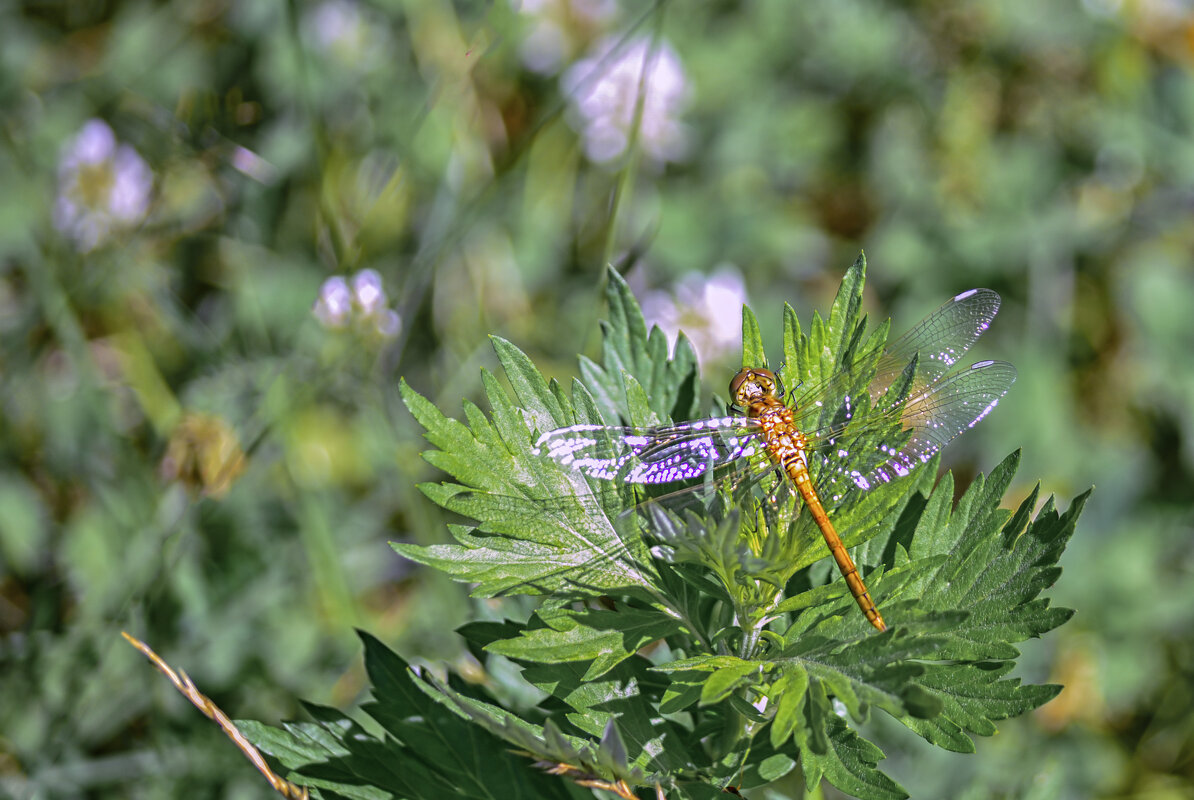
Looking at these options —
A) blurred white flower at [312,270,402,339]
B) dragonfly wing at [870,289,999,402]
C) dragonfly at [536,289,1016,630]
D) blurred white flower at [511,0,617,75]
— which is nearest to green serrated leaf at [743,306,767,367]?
dragonfly at [536,289,1016,630]

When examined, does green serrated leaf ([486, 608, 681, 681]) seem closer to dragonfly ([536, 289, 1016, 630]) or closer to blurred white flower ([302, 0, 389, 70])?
dragonfly ([536, 289, 1016, 630])

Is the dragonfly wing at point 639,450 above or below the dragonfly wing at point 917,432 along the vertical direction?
below

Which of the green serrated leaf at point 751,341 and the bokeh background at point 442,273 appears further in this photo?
the bokeh background at point 442,273

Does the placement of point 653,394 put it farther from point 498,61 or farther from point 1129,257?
point 1129,257

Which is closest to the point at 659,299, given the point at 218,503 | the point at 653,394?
the point at 218,503

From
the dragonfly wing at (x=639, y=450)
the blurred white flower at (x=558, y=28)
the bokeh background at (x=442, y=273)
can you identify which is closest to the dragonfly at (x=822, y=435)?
the dragonfly wing at (x=639, y=450)

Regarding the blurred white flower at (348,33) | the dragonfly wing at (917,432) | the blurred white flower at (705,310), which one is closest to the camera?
the dragonfly wing at (917,432)

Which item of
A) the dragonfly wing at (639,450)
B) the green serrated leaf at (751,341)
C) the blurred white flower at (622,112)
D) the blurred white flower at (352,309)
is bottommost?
the blurred white flower at (352,309)

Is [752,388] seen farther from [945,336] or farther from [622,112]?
[622,112]

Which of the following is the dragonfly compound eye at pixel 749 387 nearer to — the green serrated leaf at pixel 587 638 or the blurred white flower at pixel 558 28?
the green serrated leaf at pixel 587 638
